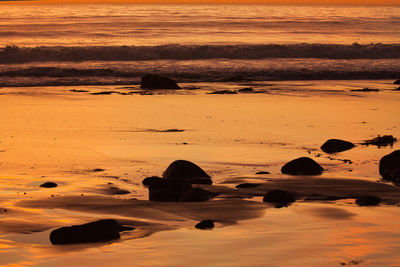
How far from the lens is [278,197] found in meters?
8.12

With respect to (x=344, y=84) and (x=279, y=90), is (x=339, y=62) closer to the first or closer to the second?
(x=344, y=84)

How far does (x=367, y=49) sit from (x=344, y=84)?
17.1m

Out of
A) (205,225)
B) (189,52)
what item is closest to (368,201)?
(205,225)

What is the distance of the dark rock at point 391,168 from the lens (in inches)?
365

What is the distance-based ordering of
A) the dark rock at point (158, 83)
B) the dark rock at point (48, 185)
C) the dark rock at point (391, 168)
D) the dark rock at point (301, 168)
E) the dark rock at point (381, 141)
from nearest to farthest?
the dark rock at point (48, 185) < the dark rock at point (391, 168) < the dark rock at point (301, 168) < the dark rock at point (381, 141) < the dark rock at point (158, 83)

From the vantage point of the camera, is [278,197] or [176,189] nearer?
[278,197]

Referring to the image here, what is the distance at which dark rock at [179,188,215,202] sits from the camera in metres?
8.12

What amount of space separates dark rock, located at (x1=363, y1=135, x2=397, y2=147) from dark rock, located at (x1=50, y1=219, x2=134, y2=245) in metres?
6.91

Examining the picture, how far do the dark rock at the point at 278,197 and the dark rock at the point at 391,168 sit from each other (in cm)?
178

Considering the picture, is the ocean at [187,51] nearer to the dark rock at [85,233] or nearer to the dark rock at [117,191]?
the dark rock at [117,191]

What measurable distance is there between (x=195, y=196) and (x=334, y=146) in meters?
4.13

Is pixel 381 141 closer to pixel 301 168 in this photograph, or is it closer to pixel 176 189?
pixel 301 168

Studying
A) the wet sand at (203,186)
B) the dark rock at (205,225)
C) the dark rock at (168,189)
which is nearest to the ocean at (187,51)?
the wet sand at (203,186)

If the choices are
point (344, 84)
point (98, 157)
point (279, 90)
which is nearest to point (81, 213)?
point (98, 157)
